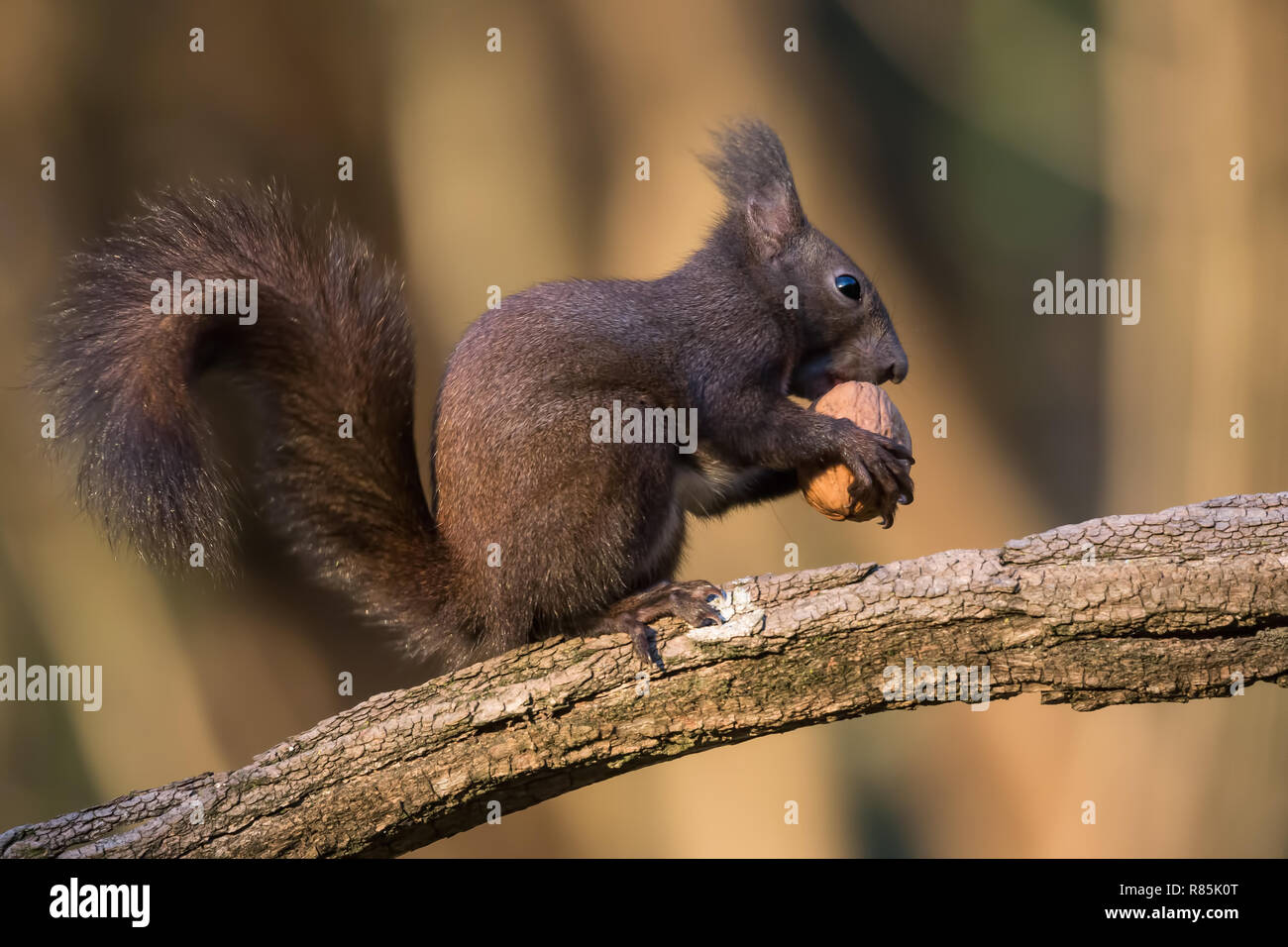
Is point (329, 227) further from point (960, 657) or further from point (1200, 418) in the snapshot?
point (1200, 418)

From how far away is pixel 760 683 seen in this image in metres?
1.81

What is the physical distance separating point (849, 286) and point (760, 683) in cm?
106

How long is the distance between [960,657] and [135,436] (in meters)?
1.51

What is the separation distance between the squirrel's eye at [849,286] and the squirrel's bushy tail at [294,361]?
3.33 feet

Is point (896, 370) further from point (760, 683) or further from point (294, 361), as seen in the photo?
point (294, 361)

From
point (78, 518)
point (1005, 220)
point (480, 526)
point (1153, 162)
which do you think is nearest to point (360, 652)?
point (78, 518)

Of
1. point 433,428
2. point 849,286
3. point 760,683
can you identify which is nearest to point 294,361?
point 433,428

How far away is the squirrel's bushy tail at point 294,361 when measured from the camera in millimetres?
1920

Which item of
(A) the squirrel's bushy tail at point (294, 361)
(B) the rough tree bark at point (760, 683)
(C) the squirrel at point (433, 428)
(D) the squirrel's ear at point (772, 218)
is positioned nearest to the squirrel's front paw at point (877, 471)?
(C) the squirrel at point (433, 428)

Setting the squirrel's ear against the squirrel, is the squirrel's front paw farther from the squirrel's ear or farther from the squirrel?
the squirrel's ear

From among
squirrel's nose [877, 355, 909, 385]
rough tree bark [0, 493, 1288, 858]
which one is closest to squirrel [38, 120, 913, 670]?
rough tree bark [0, 493, 1288, 858]

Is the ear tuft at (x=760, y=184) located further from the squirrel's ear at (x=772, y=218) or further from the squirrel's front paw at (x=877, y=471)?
the squirrel's front paw at (x=877, y=471)

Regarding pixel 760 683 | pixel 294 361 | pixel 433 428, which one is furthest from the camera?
pixel 433 428

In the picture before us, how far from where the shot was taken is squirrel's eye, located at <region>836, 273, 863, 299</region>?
2.41 metres
